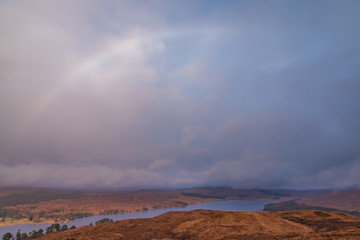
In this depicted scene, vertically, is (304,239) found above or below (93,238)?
above

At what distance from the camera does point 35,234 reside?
6280 inches

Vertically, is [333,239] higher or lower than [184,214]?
higher

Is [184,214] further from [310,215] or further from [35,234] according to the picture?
[35,234]

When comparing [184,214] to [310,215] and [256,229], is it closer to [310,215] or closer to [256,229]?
[256,229]

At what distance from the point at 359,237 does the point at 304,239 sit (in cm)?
742

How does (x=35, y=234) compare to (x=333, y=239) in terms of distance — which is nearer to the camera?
(x=333, y=239)

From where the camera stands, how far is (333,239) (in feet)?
105

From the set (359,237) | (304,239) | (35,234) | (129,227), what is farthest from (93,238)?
(35,234)

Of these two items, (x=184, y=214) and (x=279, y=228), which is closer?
(x=279, y=228)

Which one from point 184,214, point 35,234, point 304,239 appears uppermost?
point 304,239

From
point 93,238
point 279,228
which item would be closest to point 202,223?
point 279,228

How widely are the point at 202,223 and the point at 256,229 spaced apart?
44.2 feet

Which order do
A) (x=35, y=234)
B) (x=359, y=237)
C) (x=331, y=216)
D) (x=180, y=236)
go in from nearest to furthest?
(x=359, y=237), (x=180, y=236), (x=331, y=216), (x=35, y=234)

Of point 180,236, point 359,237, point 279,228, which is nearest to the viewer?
point 359,237
